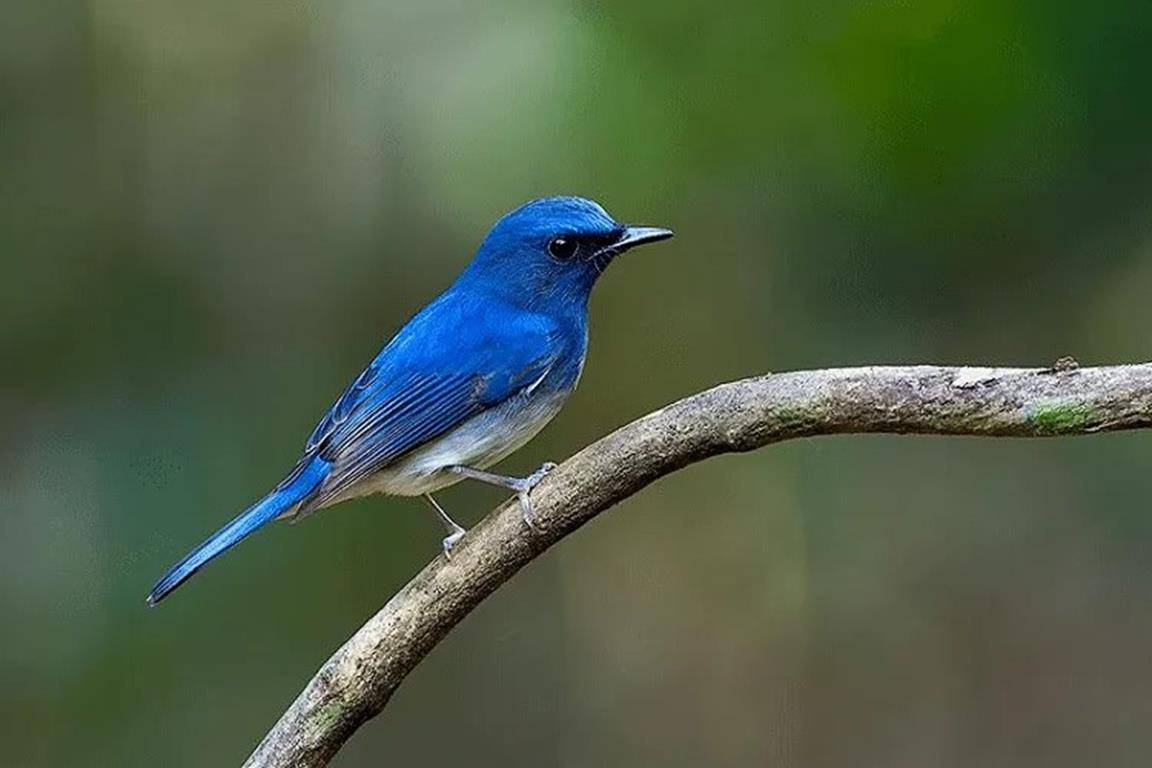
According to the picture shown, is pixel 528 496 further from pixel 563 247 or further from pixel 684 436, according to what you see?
pixel 563 247

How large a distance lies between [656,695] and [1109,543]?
5.13 ft

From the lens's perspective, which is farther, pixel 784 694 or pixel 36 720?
pixel 784 694

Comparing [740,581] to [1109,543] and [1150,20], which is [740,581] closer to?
[1109,543]

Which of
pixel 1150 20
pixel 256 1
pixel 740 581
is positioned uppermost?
pixel 256 1

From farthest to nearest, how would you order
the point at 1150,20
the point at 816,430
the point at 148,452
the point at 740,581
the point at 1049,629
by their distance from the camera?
the point at 1049,629 → the point at 740,581 → the point at 148,452 → the point at 1150,20 → the point at 816,430

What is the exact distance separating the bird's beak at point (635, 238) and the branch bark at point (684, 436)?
27.6 inches

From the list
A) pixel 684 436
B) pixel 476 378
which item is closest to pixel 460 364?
pixel 476 378

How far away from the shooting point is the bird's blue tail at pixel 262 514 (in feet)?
10.0

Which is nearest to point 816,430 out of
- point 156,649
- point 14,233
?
point 156,649

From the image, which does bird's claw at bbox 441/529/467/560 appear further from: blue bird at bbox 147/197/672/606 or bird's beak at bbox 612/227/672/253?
bird's beak at bbox 612/227/672/253

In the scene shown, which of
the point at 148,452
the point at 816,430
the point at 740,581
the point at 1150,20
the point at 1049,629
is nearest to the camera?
the point at 816,430

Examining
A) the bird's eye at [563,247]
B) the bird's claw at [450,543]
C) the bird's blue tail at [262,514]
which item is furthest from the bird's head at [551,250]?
the bird's claw at [450,543]

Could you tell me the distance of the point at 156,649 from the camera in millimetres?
4844

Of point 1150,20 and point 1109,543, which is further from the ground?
point 1150,20
